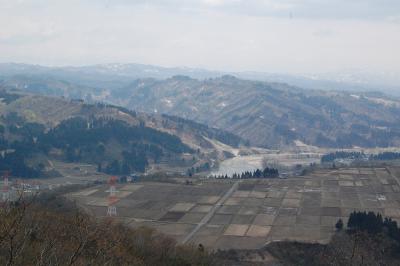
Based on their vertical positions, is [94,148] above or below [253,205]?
below

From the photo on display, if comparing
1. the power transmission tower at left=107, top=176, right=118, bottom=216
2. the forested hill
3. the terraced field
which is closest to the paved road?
the terraced field

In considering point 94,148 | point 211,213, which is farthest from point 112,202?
point 94,148

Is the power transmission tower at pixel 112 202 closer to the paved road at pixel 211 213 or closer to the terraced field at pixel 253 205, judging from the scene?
the terraced field at pixel 253 205

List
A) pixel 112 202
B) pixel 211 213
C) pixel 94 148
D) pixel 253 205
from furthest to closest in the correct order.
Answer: pixel 94 148 → pixel 112 202 → pixel 253 205 → pixel 211 213

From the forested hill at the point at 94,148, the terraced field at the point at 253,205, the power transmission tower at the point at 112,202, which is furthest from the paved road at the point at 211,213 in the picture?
the forested hill at the point at 94,148

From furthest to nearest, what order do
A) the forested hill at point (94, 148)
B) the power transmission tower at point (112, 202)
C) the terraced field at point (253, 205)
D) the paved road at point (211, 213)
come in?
the forested hill at point (94, 148), the power transmission tower at point (112, 202), the terraced field at point (253, 205), the paved road at point (211, 213)

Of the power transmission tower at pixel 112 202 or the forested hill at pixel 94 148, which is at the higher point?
the power transmission tower at pixel 112 202

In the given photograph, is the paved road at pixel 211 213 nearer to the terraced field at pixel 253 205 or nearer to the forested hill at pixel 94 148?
the terraced field at pixel 253 205

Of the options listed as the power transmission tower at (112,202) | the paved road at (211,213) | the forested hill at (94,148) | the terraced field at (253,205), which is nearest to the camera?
the paved road at (211,213)

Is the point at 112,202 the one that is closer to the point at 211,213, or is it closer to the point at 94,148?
the point at 211,213

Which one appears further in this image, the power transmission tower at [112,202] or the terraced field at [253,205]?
the power transmission tower at [112,202]
